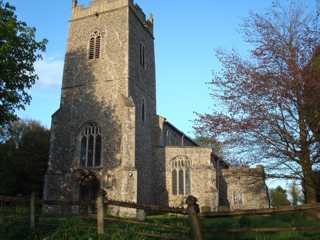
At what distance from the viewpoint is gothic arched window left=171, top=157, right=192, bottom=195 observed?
2731 cm

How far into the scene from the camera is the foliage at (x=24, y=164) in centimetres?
3114

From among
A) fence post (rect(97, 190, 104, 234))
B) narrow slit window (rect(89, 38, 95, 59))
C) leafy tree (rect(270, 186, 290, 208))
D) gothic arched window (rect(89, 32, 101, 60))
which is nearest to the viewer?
fence post (rect(97, 190, 104, 234))

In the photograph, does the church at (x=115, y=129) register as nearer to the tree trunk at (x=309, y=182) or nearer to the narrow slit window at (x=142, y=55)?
the narrow slit window at (x=142, y=55)

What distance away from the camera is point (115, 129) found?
25.1 metres

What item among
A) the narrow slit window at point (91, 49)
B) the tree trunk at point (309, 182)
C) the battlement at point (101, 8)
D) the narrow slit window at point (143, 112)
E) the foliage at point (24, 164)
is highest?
the battlement at point (101, 8)

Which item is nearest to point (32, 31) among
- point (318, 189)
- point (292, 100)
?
point (292, 100)

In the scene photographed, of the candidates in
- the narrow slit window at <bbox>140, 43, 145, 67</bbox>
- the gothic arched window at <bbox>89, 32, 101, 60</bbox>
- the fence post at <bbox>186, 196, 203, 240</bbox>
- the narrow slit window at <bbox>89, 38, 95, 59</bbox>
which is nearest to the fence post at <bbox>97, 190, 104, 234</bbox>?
the fence post at <bbox>186, 196, 203, 240</bbox>

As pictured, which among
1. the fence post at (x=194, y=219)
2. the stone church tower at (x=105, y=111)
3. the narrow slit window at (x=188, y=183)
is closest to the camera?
the fence post at (x=194, y=219)

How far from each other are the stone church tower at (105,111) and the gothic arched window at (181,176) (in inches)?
77.5

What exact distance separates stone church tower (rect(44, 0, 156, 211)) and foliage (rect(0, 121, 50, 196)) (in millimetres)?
7524

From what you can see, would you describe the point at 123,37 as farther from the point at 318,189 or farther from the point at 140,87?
the point at 318,189

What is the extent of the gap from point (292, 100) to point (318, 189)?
3.38m

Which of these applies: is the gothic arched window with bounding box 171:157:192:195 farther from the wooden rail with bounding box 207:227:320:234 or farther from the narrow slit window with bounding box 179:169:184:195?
the wooden rail with bounding box 207:227:320:234

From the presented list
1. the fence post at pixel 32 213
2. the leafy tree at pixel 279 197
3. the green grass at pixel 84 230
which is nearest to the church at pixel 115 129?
the green grass at pixel 84 230
